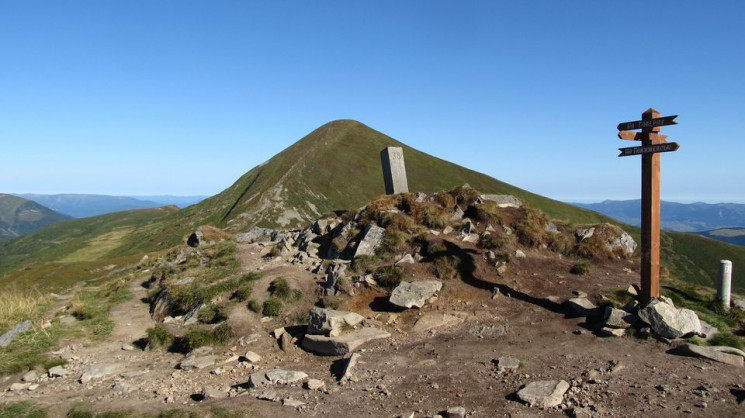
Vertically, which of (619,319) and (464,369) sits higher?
(619,319)

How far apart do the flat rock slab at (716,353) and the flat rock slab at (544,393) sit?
3.79 m

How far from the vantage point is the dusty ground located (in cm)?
973

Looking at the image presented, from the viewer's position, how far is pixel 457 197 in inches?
958

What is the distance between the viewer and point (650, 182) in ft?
46.0

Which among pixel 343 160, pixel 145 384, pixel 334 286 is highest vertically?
pixel 343 160

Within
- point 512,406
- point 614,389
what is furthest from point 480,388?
point 614,389

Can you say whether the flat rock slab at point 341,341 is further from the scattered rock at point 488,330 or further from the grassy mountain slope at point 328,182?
the grassy mountain slope at point 328,182

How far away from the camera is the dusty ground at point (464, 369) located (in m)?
9.73

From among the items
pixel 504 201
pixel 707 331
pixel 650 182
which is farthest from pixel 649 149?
pixel 504 201

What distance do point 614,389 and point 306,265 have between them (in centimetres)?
1408

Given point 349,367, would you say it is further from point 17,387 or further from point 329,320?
point 17,387

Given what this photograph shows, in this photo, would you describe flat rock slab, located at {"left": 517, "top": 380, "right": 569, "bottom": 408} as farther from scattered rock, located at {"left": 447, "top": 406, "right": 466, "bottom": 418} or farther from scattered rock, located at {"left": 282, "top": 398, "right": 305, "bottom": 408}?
scattered rock, located at {"left": 282, "top": 398, "right": 305, "bottom": 408}

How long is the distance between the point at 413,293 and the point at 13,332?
592 inches

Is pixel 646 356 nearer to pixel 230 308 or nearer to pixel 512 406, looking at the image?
pixel 512 406
